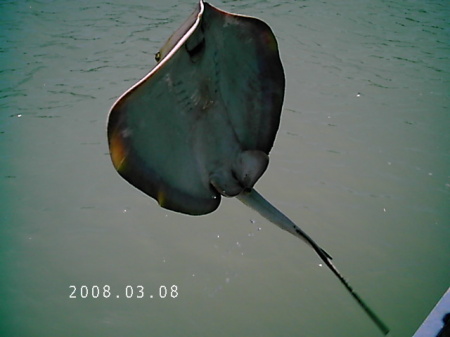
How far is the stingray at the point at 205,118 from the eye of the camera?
107 cm

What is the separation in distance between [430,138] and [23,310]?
11.3 feet

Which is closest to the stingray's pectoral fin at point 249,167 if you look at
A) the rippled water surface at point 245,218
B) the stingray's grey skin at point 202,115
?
the stingray's grey skin at point 202,115

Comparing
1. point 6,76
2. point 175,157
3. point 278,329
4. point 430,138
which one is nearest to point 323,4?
point 430,138

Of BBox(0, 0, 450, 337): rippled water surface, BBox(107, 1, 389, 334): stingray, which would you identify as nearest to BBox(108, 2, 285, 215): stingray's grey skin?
BBox(107, 1, 389, 334): stingray

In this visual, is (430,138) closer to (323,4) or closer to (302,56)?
(302,56)

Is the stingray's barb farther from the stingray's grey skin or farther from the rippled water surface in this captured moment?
the rippled water surface

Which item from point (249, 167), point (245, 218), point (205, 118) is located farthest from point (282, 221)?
point (245, 218)

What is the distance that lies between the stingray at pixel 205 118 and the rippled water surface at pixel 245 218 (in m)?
1.31

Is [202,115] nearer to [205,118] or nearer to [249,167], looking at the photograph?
[205,118]

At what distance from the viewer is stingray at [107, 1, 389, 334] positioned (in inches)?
42.2

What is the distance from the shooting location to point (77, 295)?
97.0 inches

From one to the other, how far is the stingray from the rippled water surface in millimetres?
1309

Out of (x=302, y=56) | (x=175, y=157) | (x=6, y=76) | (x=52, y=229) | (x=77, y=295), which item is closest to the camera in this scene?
(x=175, y=157)

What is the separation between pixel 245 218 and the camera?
2.95m
